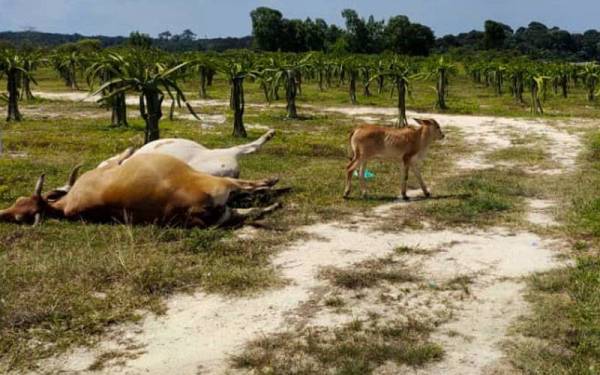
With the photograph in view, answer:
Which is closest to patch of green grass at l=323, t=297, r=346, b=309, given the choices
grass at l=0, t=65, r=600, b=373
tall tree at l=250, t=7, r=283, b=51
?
grass at l=0, t=65, r=600, b=373

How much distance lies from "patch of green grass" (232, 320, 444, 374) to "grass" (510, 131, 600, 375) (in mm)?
856

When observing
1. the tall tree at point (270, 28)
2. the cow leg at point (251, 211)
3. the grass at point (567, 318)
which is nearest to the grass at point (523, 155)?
the grass at point (567, 318)

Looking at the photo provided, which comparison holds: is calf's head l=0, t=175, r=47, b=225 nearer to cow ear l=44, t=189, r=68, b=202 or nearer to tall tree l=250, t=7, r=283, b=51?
cow ear l=44, t=189, r=68, b=202

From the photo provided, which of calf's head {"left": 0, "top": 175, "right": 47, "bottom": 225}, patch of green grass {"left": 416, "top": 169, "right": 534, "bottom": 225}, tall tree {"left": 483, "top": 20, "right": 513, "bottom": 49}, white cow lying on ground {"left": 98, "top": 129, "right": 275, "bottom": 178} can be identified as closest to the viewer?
calf's head {"left": 0, "top": 175, "right": 47, "bottom": 225}

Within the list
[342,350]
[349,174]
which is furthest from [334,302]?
[349,174]

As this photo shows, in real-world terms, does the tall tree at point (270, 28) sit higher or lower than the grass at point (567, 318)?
higher

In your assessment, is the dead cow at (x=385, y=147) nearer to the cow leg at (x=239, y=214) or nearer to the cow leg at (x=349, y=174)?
the cow leg at (x=349, y=174)

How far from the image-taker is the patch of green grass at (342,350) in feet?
18.2

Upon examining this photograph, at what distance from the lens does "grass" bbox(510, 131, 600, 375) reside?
559 centimetres

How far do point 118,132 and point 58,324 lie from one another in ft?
54.6

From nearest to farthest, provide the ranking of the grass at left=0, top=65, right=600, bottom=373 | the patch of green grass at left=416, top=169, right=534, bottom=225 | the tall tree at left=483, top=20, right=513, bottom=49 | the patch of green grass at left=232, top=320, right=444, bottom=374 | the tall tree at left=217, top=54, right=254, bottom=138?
the patch of green grass at left=232, top=320, right=444, bottom=374 < the grass at left=0, top=65, right=600, bottom=373 < the patch of green grass at left=416, top=169, right=534, bottom=225 < the tall tree at left=217, top=54, right=254, bottom=138 < the tall tree at left=483, top=20, right=513, bottom=49

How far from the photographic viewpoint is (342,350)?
5.82 m

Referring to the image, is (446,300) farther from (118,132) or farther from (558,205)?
(118,132)

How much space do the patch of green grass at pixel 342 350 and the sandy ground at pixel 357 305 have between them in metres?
0.14
